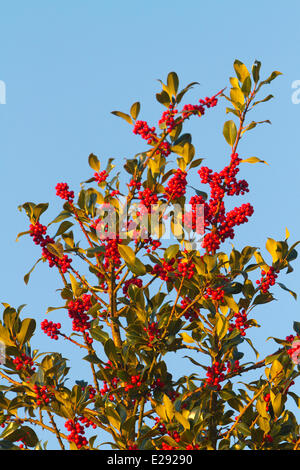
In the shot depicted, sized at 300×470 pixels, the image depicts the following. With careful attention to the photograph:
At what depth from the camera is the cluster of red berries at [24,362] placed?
654cm

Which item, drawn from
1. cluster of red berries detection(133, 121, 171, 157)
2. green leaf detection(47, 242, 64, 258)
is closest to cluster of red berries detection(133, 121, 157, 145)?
cluster of red berries detection(133, 121, 171, 157)

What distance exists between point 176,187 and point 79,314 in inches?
64.4

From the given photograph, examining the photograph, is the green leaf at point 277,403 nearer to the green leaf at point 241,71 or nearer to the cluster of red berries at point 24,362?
the cluster of red berries at point 24,362

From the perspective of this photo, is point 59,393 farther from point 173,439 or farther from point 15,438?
point 173,439

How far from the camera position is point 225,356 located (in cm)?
672

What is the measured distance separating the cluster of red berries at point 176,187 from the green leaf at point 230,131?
23.8 inches

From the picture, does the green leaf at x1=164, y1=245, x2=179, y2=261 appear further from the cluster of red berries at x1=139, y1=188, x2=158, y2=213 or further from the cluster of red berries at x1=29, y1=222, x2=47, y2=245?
the cluster of red berries at x1=29, y1=222, x2=47, y2=245

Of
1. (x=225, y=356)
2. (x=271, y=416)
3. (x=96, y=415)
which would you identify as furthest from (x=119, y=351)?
(x=271, y=416)

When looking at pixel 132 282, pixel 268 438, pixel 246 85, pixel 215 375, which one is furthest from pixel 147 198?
pixel 268 438

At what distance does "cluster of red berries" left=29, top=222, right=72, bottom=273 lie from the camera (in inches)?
267

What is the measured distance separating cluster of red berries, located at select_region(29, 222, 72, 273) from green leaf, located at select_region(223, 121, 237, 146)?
6.45 feet

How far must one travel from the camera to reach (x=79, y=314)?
7.03 metres

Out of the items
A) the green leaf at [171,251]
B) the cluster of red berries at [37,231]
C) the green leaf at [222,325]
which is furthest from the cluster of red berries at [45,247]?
the green leaf at [222,325]
